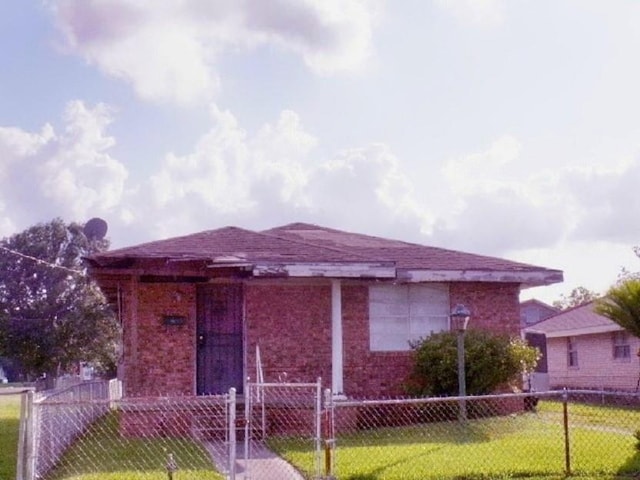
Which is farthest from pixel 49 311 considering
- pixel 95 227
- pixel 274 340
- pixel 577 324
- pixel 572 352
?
pixel 274 340

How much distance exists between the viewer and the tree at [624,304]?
38.1ft

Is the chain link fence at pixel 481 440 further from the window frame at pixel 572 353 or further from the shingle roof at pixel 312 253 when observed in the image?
the window frame at pixel 572 353

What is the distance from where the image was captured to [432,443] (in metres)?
12.1

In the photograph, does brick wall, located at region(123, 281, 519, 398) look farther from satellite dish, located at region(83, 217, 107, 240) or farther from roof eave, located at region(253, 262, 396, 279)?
satellite dish, located at region(83, 217, 107, 240)

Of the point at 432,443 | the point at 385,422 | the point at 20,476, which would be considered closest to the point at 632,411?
the point at 385,422

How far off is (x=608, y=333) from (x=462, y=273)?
39.7 ft

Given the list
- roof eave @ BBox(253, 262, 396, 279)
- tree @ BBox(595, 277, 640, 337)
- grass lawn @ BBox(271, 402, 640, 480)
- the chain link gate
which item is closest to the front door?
the chain link gate

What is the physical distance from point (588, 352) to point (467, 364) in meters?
14.1

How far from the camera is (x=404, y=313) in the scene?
1634 cm

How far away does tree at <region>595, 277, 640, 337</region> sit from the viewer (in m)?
11.6

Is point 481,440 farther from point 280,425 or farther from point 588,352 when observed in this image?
point 588,352

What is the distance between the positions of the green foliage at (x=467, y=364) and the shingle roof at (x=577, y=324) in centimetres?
1058

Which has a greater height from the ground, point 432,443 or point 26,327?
Result: point 26,327

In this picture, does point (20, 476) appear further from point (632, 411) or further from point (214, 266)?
point (632, 411)
